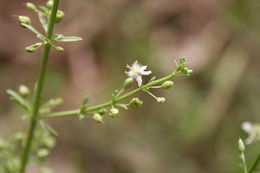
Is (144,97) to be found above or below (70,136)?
above

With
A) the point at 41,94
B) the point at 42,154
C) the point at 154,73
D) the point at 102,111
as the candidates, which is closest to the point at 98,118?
the point at 102,111

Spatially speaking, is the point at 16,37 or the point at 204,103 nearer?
the point at 204,103

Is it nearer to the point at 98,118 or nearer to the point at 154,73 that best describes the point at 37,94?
the point at 98,118


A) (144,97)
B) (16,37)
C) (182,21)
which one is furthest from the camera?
(182,21)

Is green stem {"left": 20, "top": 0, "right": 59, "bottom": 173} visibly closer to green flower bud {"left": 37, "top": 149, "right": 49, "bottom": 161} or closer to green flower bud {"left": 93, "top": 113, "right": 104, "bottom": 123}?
green flower bud {"left": 37, "top": 149, "right": 49, "bottom": 161}

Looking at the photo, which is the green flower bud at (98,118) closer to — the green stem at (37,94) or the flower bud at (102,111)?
the flower bud at (102,111)

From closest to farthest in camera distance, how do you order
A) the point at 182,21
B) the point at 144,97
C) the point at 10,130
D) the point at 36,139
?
the point at 36,139 → the point at 10,130 → the point at 144,97 → the point at 182,21

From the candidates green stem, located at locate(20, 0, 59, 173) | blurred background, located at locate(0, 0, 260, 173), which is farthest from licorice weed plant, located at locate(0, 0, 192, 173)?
blurred background, located at locate(0, 0, 260, 173)

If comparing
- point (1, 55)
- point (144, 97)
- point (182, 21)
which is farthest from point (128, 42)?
point (1, 55)

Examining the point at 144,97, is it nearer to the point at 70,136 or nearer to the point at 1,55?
the point at 70,136
